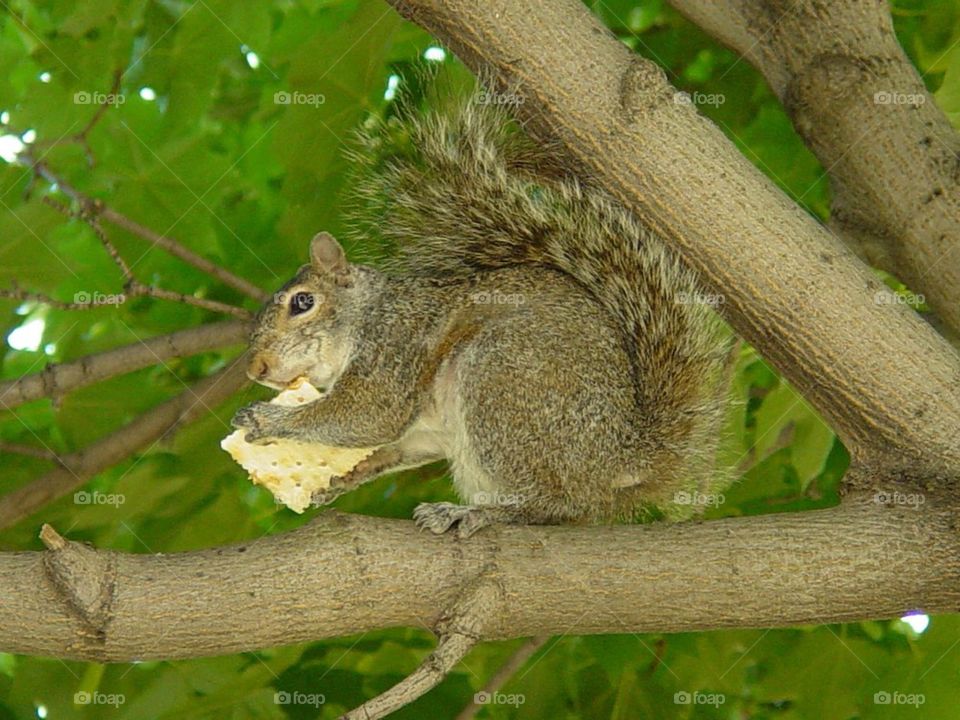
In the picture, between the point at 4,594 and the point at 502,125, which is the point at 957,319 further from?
the point at 4,594

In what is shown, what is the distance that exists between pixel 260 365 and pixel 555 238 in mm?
571

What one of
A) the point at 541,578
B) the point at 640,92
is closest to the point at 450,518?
the point at 541,578

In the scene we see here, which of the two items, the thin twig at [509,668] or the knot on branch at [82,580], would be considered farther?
the thin twig at [509,668]

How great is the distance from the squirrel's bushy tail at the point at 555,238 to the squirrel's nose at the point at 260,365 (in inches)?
14.2

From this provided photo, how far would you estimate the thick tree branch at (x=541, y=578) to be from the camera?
58.4 inches

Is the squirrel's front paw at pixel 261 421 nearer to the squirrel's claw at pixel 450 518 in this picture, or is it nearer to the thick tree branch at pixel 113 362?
the thick tree branch at pixel 113 362

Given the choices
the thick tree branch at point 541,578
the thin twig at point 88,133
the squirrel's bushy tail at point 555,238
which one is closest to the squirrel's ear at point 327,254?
the squirrel's bushy tail at point 555,238

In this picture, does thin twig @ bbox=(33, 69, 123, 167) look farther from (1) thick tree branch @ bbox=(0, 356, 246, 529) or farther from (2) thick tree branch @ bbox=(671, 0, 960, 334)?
(2) thick tree branch @ bbox=(671, 0, 960, 334)

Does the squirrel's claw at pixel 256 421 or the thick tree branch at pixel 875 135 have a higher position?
the thick tree branch at pixel 875 135

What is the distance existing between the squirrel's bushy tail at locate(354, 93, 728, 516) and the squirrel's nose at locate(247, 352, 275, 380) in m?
0.36

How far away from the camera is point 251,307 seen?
262cm

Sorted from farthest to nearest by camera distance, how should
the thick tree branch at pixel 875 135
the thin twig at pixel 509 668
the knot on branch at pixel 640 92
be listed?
the thin twig at pixel 509 668, the thick tree branch at pixel 875 135, the knot on branch at pixel 640 92

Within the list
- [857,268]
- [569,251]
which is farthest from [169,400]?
[857,268]

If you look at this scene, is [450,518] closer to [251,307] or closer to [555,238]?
[555,238]
